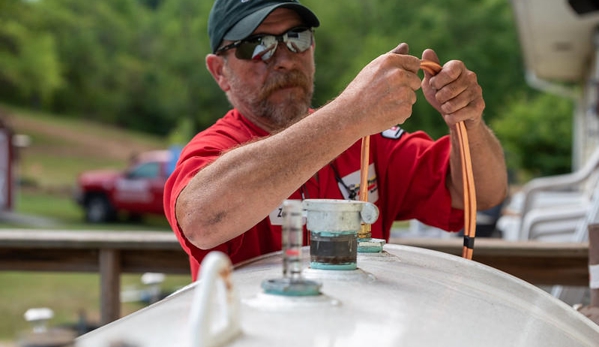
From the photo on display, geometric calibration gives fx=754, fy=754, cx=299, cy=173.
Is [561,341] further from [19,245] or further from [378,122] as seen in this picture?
[19,245]

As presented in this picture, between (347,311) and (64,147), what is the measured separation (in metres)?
32.5

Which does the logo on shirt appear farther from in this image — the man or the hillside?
the hillside

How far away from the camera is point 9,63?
30.2m

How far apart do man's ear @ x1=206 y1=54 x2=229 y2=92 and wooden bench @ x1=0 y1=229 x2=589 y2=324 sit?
92cm

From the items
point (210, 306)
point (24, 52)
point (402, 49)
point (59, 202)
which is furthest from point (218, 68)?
point (24, 52)

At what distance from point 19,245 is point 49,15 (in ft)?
110

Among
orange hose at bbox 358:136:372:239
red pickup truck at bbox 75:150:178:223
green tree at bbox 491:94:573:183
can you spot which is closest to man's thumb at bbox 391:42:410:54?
orange hose at bbox 358:136:372:239

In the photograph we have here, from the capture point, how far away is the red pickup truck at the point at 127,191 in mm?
17797

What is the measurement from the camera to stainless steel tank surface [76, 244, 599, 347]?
85 centimetres

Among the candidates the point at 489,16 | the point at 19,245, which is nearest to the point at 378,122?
the point at 19,245

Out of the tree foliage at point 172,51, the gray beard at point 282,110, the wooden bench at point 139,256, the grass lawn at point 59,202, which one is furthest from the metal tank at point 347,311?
the tree foliage at point 172,51

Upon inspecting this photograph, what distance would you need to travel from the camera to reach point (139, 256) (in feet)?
10.6

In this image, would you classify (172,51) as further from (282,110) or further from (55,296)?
(282,110)

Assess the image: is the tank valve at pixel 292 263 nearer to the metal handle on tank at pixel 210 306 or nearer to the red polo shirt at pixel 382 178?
the metal handle on tank at pixel 210 306
